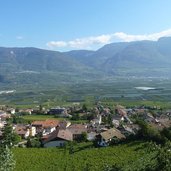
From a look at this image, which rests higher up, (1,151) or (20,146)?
(1,151)

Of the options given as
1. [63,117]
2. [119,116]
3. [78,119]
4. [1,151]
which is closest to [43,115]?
Result: [63,117]

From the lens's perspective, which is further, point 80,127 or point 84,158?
point 80,127

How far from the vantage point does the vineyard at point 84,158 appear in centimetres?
3093

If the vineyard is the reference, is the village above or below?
below

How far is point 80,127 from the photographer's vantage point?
57.4m

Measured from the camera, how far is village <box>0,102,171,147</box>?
4606 cm

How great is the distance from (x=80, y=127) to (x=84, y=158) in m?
22.7

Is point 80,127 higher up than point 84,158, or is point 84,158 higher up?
point 84,158

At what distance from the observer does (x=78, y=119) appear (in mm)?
72312

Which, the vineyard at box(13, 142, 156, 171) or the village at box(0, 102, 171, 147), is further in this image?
the village at box(0, 102, 171, 147)

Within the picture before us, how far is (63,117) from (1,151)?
5734 cm

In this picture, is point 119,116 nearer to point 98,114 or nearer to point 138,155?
point 98,114

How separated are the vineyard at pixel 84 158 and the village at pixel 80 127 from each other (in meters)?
4.01

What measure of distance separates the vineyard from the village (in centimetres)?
401
